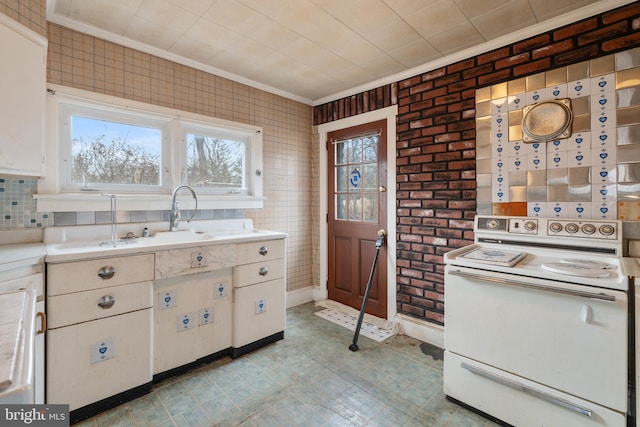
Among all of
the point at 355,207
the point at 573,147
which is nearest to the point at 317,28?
the point at 355,207

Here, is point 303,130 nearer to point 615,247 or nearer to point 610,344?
point 615,247

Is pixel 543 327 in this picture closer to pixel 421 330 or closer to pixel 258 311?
pixel 421 330

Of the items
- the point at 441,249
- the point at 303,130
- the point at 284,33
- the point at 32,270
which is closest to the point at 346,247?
the point at 441,249

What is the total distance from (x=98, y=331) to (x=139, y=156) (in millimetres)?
1328

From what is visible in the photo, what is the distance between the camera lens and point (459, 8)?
184 centimetres

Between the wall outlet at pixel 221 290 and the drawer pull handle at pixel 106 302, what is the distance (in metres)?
0.64

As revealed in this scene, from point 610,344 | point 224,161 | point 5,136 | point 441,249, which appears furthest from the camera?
point 224,161

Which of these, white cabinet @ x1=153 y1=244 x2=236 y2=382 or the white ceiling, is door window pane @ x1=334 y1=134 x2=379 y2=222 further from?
white cabinet @ x1=153 y1=244 x2=236 y2=382

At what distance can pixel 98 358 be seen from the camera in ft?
5.55

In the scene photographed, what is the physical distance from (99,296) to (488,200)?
262 cm

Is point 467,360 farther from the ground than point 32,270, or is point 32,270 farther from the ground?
point 32,270

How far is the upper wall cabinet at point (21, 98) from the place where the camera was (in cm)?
146

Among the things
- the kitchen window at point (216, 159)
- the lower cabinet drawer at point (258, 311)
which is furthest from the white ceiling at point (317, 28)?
the lower cabinet drawer at point (258, 311)

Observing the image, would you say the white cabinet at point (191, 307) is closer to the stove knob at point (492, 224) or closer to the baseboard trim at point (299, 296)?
the baseboard trim at point (299, 296)
